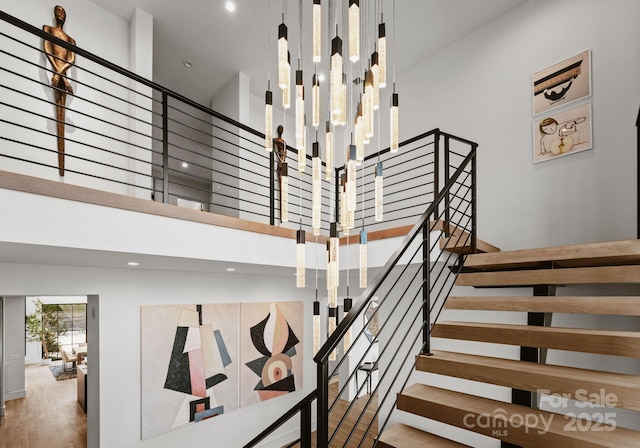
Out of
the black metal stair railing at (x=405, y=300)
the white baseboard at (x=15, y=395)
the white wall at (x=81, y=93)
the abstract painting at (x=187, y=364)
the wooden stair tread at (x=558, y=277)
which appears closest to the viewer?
the black metal stair railing at (x=405, y=300)

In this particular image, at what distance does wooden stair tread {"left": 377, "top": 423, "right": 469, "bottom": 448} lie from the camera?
1852 mm

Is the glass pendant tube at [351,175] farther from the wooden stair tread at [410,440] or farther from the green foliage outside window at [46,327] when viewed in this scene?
the green foliage outside window at [46,327]

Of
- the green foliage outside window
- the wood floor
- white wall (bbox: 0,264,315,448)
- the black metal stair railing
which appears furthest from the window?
white wall (bbox: 0,264,315,448)

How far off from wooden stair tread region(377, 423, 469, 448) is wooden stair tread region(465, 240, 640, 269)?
1.35 meters

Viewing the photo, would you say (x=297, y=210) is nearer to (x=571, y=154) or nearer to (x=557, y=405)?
(x=571, y=154)

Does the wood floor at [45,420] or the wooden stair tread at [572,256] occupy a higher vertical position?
the wooden stair tread at [572,256]

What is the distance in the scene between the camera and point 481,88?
14.1ft

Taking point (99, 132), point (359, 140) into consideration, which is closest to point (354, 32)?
point (359, 140)

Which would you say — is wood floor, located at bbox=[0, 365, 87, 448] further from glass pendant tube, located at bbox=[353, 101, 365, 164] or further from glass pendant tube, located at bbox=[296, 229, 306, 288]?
glass pendant tube, located at bbox=[353, 101, 365, 164]

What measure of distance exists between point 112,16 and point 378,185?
3886 millimetres

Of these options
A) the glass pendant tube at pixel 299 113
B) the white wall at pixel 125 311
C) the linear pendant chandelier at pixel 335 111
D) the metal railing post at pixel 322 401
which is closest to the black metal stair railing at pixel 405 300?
the metal railing post at pixel 322 401

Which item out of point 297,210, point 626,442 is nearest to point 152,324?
point 297,210

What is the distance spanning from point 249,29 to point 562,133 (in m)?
3.79

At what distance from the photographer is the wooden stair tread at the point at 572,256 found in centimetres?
215
